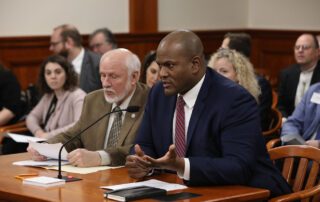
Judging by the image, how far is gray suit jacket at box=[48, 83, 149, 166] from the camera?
389 centimetres

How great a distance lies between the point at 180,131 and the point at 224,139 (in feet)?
0.86

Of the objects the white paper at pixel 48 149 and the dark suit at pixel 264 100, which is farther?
the dark suit at pixel 264 100

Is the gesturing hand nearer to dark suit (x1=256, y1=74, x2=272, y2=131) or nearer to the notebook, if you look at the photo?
the notebook

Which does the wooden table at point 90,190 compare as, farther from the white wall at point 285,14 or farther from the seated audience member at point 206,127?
the white wall at point 285,14

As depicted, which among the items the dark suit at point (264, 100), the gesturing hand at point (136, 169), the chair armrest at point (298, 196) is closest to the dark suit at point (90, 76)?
the dark suit at point (264, 100)

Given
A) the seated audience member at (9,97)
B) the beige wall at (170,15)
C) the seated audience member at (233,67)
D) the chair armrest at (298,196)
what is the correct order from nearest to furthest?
the chair armrest at (298,196), the seated audience member at (233,67), the seated audience member at (9,97), the beige wall at (170,15)

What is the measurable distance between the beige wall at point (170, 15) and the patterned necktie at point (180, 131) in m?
5.17

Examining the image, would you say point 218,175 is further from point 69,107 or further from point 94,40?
point 94,40

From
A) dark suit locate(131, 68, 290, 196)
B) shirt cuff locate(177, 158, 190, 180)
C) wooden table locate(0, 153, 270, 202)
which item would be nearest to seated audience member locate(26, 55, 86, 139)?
wooden table locate(0, 153, 270, 202)

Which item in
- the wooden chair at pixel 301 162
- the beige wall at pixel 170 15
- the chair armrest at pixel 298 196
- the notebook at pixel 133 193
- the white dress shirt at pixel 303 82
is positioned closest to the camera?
the notebook at pixel 133 193

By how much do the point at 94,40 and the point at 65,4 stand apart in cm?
81

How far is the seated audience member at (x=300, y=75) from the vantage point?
23.6 feet

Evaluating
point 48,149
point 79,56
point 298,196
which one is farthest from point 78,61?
point 298,196

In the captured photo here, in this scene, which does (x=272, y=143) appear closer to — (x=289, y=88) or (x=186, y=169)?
(x=186, y=169)
